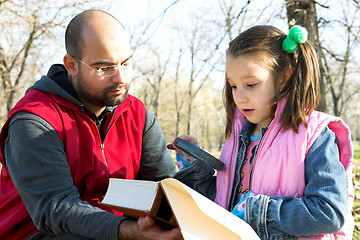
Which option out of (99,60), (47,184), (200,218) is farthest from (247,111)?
(47,184)

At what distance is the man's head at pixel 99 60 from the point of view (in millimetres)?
2375

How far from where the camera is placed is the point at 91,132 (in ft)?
7.57

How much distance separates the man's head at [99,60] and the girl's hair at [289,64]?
74cm

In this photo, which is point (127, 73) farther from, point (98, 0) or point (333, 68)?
point (333, 68)

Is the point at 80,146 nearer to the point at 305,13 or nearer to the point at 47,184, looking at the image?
the point at 47,184

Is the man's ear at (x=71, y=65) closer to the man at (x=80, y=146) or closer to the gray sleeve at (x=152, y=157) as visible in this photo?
the man at (x=80, y=146)

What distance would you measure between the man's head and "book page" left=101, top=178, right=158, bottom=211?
742mm

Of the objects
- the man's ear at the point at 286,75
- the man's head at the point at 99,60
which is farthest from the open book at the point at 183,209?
the man's ear at the point at 286,75

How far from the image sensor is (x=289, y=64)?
6.82ft

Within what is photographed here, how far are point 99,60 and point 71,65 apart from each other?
27 cm

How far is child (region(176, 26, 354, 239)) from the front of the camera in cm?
169

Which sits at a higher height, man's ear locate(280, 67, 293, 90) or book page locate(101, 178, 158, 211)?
man's ear locate(280, 67, 293, 90)

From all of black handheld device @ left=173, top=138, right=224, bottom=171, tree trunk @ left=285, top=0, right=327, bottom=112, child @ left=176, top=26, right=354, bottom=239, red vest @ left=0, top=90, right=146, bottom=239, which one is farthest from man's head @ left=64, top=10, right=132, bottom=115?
tree trunk @ left=285, top=0, right=327, bottom=112

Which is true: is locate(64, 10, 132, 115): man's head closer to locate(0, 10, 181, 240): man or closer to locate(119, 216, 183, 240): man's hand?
locate(0, 10, 181, 240): man
